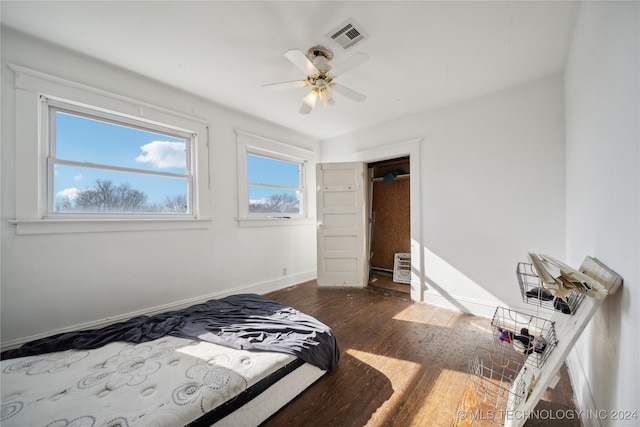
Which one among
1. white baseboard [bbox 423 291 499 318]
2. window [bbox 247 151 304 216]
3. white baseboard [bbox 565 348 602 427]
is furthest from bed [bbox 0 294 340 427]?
window [bbox 247 151 304 216]

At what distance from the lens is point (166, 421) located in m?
1.06

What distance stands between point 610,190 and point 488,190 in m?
1.76

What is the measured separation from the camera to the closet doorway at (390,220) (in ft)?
13.9

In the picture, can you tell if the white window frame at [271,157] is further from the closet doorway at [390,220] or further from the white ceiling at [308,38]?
the closet doorway at [390,220]

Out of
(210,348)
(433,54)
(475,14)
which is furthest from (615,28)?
(210,348)

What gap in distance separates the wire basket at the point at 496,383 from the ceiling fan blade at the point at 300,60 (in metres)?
2.39

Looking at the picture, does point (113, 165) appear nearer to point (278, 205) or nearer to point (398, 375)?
point (278, 205)

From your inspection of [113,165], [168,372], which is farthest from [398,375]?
[113,165]

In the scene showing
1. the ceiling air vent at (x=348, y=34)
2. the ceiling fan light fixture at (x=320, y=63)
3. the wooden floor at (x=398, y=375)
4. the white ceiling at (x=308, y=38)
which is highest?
the white ceiling at (x=308, y=38)

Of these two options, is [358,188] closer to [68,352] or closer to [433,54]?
[433,54]

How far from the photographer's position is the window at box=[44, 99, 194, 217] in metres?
2.10

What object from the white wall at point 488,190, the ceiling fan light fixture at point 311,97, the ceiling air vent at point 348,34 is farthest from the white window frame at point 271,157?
the ceiling air vent at point 348,34

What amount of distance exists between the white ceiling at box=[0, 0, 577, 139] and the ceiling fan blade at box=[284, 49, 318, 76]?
22 centimetres

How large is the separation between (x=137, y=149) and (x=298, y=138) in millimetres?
2362
